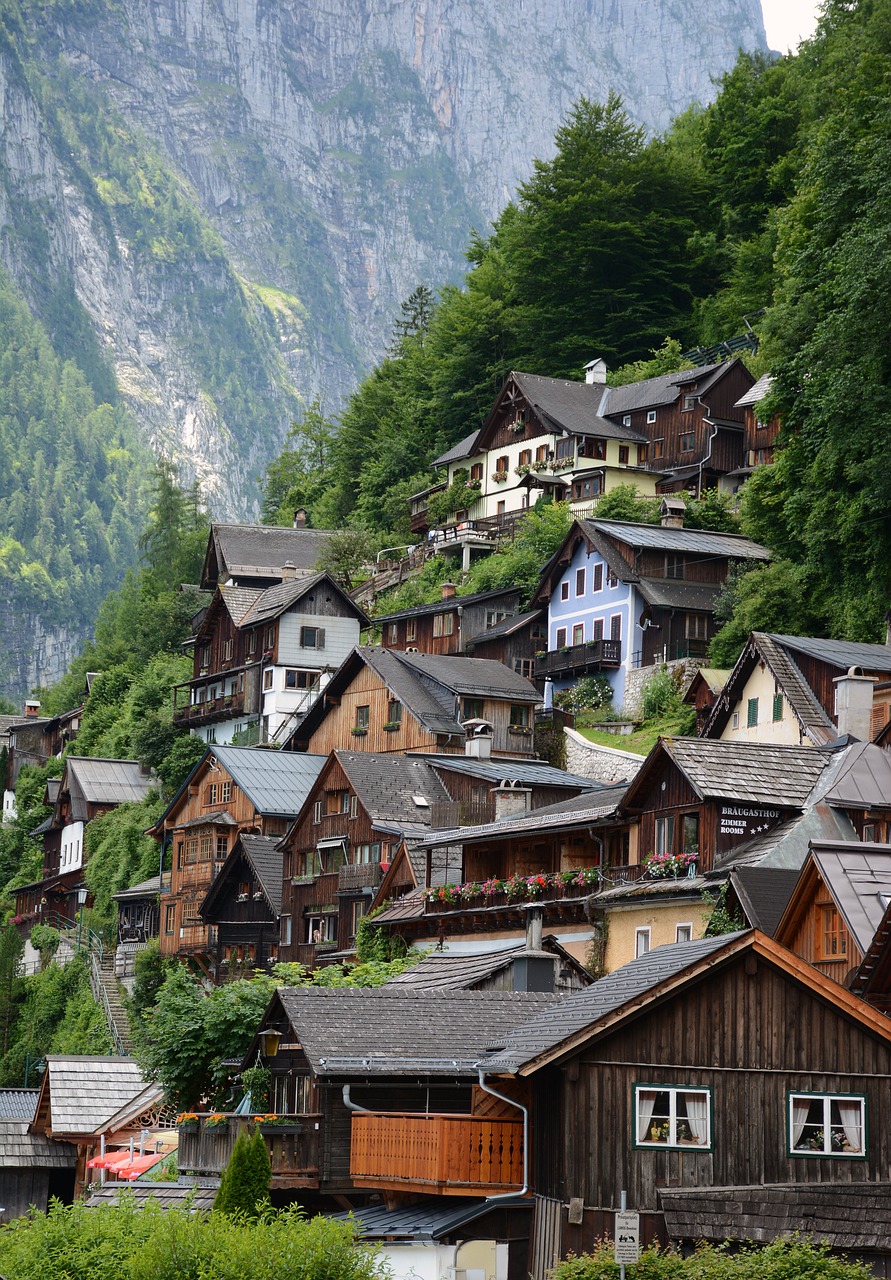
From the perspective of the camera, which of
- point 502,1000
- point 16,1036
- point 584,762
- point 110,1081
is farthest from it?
point 16,1036

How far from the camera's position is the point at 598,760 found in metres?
69.2

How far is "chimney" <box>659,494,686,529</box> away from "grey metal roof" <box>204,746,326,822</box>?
64.5ft

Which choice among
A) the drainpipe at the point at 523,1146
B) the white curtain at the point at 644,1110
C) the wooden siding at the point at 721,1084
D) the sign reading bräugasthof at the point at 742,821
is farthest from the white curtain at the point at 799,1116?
the sign reading bräugasthof at the point at 742,821

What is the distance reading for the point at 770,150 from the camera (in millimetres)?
117188

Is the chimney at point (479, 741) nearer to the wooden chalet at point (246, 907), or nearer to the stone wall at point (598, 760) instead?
the stone wall at point (598, 760)

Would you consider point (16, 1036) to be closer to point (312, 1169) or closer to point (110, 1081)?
point (110, 1081)

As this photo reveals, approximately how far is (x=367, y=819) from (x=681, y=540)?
82.9 ft

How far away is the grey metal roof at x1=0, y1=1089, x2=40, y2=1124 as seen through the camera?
51156mm

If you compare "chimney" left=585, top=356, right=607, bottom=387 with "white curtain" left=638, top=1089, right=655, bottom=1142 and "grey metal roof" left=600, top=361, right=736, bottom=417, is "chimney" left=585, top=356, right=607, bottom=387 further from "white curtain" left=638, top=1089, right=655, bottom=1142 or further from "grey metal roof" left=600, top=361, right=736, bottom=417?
"white curtain" left=638, top=1089, right=655, bottom=1142

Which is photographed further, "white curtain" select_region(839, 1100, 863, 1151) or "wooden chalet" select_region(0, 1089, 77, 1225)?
"wooden chalet" select_region(0, 1089, 77, 1225)

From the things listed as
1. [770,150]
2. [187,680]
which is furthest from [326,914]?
[770,150]

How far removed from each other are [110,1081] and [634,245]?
245 ft

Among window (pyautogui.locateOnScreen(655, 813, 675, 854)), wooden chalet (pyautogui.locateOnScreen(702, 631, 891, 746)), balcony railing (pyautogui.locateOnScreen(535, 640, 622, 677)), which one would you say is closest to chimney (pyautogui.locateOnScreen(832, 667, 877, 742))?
wooden chalet (pyautogui.locateOnScreen(702, 631, 891, 746))

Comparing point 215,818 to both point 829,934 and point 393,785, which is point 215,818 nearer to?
point 393,785
